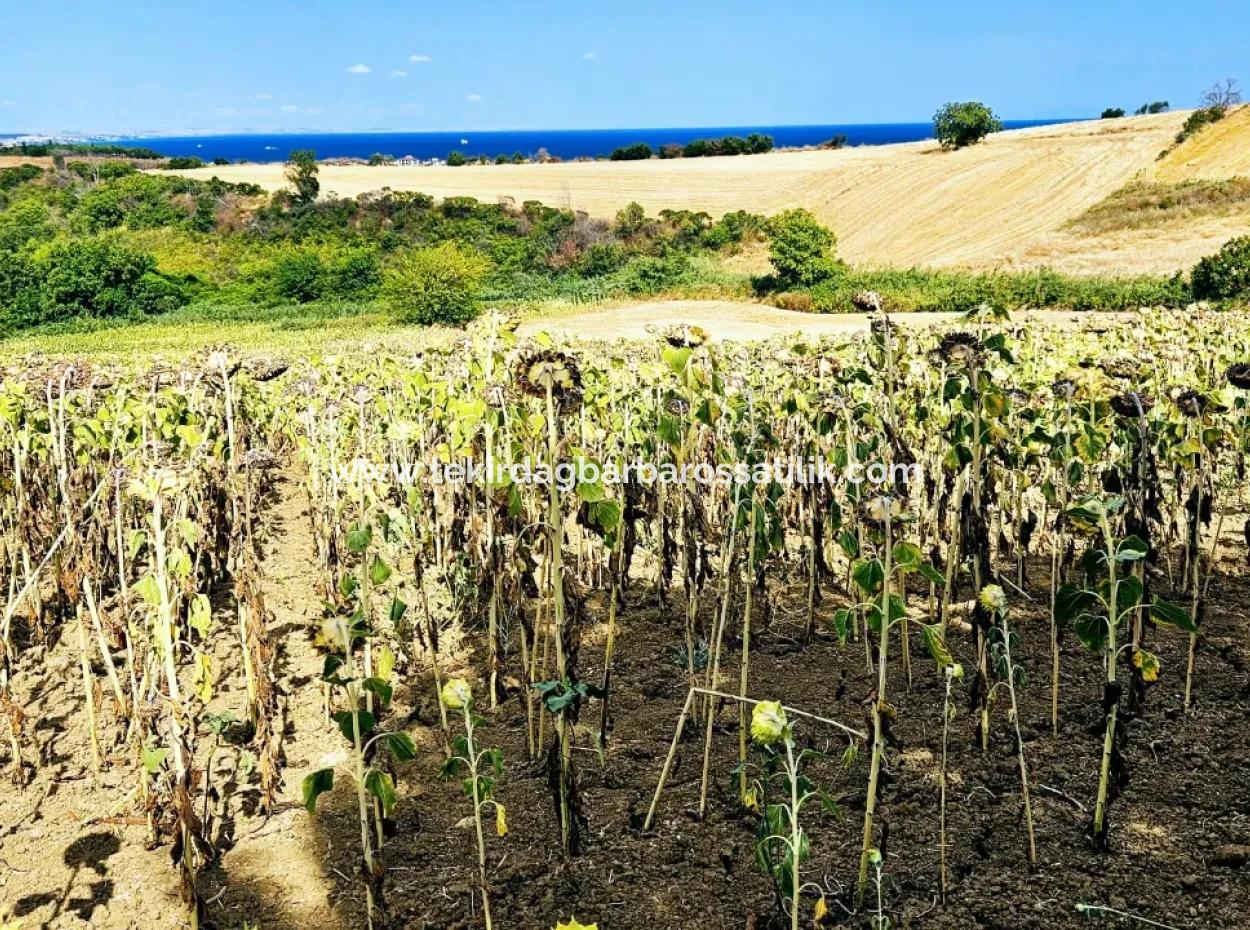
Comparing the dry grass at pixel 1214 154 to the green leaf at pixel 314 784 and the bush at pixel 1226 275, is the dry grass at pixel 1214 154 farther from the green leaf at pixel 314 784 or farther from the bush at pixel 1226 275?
the green leaf at pixel 314 784

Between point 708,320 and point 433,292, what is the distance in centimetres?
960

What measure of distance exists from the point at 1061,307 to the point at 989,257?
9060mm

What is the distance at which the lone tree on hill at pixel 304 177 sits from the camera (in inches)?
2263

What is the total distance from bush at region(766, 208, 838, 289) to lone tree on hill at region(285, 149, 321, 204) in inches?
1281

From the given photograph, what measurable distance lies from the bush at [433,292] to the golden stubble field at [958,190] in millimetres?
15315

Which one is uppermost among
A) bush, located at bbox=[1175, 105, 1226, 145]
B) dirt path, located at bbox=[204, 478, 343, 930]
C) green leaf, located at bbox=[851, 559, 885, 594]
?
bush, located at bbox=[1175, 105, 1226, 145]

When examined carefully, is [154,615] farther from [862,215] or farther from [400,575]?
[862,215]

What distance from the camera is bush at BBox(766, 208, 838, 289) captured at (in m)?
34.2

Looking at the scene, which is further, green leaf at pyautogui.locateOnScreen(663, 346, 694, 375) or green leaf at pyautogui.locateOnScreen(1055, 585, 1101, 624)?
green leaf at pyautogui.locateOnScreen(663, 346, 694, 375)

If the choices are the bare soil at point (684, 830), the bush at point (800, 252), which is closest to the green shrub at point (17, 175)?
the bush at point (800, 252)

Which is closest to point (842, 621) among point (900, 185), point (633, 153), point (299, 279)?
point (299, 279)

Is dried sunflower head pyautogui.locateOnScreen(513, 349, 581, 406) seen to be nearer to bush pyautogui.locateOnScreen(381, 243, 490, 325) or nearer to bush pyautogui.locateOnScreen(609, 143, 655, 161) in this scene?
bush pyautogui.locateOnScreen(381, 243, 490, 325)

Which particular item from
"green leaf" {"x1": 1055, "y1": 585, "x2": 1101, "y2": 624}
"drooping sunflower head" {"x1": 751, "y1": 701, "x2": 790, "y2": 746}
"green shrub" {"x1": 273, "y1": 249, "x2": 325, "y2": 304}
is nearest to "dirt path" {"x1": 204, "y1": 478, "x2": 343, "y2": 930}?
"drooping sunflower head" {"x1": 751, "y1": 701, "x2": 790, "y2": 746}

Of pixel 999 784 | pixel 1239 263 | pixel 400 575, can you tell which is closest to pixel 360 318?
pixel 1239 263
